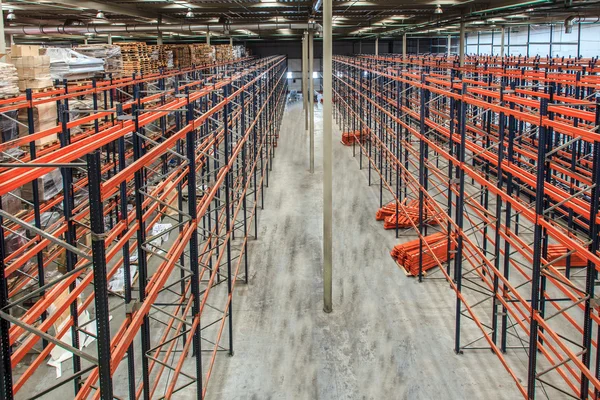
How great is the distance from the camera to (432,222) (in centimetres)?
1600

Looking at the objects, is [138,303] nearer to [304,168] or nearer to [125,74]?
[125,74]

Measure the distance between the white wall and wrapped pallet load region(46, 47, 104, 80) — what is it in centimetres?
2119

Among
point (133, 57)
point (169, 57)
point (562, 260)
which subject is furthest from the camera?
point (169, 57)

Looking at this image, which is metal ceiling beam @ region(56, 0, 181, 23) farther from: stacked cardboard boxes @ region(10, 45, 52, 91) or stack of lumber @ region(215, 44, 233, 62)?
stacked cardboard boxes @ region(10, 45, 52, 91)

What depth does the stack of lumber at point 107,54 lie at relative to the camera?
16.1 metres

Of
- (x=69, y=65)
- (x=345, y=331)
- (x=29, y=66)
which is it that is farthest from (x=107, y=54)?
(x=345, y=331)

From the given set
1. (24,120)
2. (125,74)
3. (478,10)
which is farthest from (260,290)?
(478,10)

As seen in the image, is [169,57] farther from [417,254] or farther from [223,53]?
[417,254]

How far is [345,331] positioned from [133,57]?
13.8 m

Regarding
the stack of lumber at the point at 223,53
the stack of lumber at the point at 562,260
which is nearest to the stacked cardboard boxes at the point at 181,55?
the stack of lumber at the point at 223,53

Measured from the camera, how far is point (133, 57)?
64.6 ft

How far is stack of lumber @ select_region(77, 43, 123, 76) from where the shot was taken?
16109 millimetres

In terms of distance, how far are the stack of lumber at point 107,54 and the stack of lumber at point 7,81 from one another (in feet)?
21.0

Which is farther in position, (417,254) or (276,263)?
(276,263)
